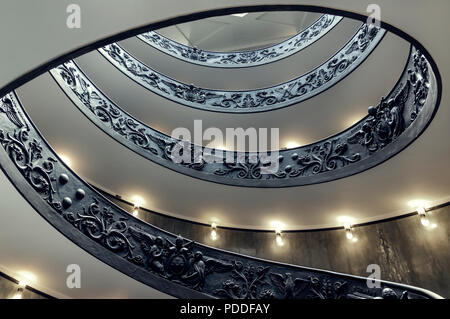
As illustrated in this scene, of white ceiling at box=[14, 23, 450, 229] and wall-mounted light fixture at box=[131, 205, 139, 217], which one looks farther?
wall-mounted light fixture at box=[131, 205, 139, 217]

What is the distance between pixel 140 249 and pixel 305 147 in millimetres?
5457

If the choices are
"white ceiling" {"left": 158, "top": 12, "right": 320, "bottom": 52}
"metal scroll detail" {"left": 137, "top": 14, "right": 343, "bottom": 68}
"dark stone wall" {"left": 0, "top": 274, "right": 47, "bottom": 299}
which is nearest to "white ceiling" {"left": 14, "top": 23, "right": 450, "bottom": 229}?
"metal scroll detail" {"left": 137, "top": 14, "right": 343, "bottom": 68}

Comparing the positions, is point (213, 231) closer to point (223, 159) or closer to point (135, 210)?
point (223, 159)

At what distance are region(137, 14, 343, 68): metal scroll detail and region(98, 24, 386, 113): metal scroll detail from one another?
1.49 m

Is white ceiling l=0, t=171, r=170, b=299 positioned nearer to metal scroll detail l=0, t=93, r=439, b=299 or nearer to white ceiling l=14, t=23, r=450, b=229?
metal scroll detail l=0, t=93, r=439, b=299

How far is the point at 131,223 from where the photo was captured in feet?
22.1

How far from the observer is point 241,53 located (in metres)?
12.9

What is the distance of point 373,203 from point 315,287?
3125 mm

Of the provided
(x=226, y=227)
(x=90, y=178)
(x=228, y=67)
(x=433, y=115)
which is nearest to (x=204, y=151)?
(x=226, y=227)

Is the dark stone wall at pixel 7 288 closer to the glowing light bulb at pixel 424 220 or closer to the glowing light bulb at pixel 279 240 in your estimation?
the glowing light bulb at pixel 279 240

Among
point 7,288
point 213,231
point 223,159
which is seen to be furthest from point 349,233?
point 7,288

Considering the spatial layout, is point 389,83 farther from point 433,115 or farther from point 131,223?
point 131,223

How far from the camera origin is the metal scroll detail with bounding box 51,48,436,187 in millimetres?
Answer: 6625

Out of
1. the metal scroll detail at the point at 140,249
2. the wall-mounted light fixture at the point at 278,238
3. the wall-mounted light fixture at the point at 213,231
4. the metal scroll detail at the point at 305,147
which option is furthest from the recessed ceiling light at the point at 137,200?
the wall-mounted light fixture at the point at 278,238
